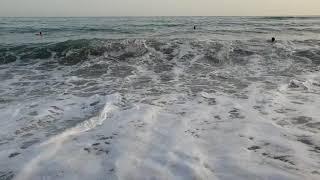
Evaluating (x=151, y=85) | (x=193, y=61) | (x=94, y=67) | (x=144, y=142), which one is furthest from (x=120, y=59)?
(x=144, y=142)

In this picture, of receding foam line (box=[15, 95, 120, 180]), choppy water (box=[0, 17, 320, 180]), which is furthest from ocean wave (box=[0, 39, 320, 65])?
receding foam line (box=[15, 95, 120, 180])

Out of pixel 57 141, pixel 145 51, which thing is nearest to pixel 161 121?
pixel 57 141

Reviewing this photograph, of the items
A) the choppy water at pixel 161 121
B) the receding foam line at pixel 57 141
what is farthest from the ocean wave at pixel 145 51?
the receding foam line at pixel 57 141

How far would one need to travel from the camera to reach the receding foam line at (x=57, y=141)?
4285 millimetres

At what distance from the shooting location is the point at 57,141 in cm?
524

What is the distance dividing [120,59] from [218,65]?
3872 millimetres

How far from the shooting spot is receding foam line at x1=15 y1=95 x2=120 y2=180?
14.1ft

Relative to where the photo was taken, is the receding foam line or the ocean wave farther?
the ocean wave

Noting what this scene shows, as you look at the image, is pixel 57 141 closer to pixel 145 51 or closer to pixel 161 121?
pixel 161 121

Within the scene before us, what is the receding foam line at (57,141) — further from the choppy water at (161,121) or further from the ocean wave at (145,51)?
the ocean wave at (145,51)

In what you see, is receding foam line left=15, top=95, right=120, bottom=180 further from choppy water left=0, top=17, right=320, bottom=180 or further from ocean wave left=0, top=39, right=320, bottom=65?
ocean wave left=0, top=39, right=320, bottom=65

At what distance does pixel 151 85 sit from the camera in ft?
30.7

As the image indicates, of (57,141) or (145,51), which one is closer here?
(57,141)

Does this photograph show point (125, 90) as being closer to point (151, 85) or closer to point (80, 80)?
point (151, 85)
